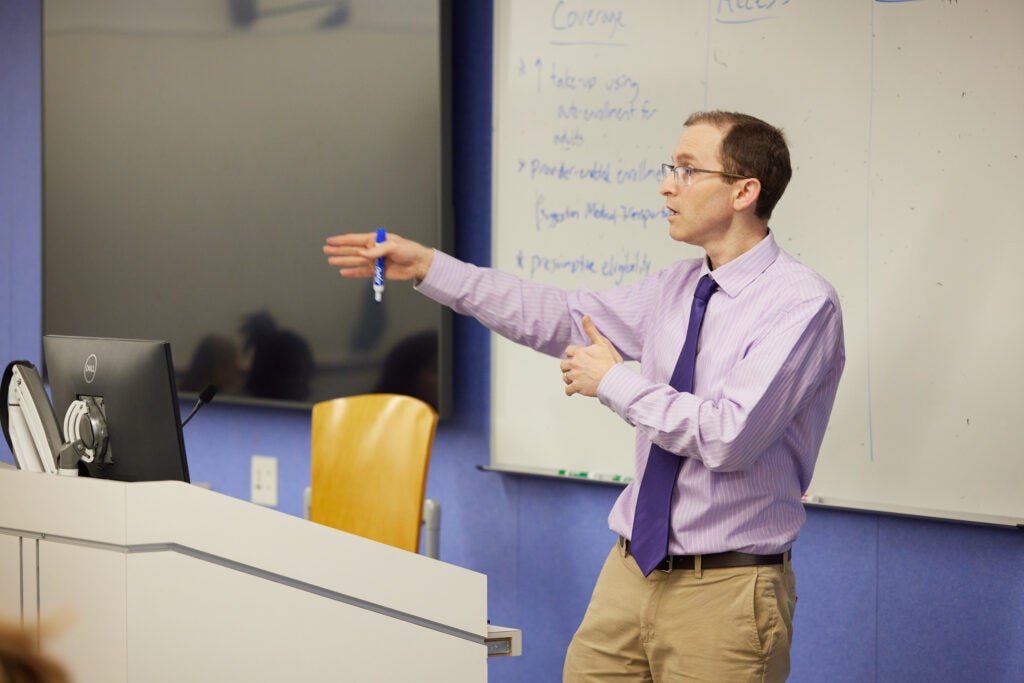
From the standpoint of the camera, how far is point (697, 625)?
1913 millimetres

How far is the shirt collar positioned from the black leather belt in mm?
438

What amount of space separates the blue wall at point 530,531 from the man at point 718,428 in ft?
1.80

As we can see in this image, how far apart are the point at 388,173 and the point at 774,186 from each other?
4.43 ft

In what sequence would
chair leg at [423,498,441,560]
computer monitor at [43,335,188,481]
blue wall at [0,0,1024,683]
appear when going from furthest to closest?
chair leg at [423,498,441,560]
blue wall at [0,0,1024,683]
computer monitor at [43,335,188,481]

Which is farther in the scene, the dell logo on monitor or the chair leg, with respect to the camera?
the chair leg

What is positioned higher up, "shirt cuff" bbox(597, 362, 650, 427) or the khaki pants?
"shirt cuff" bbox(597, 362, 650, 427)

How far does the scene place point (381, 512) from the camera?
8.61 feet

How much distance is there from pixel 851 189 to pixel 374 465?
123 cm

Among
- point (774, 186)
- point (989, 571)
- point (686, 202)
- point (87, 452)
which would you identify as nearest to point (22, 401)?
point (87, 452)

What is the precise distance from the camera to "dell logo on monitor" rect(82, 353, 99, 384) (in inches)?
72.8

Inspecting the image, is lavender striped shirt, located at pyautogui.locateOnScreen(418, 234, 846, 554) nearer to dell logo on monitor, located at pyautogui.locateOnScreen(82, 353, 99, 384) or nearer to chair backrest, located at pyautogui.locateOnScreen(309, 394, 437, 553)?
chair backrest, located at pyautogui.locateOnScreen(309, 394, 437, 553)

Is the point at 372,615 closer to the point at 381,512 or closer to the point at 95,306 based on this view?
the point at 381,512

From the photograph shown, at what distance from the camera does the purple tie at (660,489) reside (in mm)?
1937

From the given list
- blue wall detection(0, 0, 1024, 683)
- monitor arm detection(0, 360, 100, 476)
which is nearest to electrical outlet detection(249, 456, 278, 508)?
blue wall detection(0, 0, 1024, 683)
